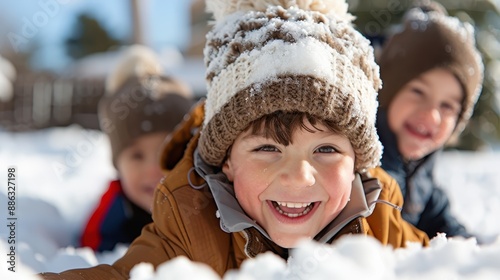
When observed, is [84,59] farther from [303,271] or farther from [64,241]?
[303,271]

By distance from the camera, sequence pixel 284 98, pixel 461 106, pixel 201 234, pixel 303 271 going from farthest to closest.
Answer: pixel 461 106, pixel 201 234, pixel 284 98, pixel 303 271

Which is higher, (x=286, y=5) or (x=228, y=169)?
(x=286, y=5)

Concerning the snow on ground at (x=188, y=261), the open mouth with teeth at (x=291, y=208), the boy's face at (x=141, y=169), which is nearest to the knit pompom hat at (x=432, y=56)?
the snow on ground at (x=188, y=261)

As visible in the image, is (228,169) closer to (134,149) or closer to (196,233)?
(196,233)

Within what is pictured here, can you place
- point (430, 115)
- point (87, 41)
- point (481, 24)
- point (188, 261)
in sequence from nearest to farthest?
point (188, 261) < point (430, 115) < point (481, 24) < point (87, 41)

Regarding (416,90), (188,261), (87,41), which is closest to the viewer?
(188,261)

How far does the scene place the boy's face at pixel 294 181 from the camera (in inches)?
50.4

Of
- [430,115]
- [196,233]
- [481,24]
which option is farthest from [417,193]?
[481,24]

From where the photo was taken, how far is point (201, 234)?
1384mm

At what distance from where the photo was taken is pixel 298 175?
1.25 metres

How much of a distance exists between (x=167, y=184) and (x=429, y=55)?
1.36m

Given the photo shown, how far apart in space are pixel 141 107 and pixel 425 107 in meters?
1.21

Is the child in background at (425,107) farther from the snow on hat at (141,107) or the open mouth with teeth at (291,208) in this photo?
the open mouth with teeth at (291,208)

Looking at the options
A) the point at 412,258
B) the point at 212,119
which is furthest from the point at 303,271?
the point at 212,119
